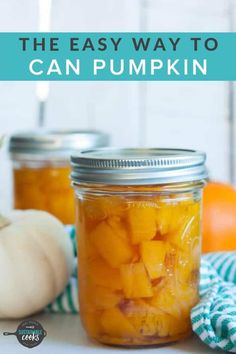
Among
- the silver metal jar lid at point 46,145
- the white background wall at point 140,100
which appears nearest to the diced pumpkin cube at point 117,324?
the silver metal jar lid at point 46,145

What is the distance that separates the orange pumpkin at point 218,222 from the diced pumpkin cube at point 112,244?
22 centimetres

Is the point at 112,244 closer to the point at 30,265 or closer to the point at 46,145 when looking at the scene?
the point at 30,265

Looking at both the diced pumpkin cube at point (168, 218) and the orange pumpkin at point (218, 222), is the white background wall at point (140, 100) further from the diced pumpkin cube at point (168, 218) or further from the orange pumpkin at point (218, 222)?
Result: the diced pumpkin cube at point (168, 218)

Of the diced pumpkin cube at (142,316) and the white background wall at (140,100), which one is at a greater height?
the white background wall at (140,100)

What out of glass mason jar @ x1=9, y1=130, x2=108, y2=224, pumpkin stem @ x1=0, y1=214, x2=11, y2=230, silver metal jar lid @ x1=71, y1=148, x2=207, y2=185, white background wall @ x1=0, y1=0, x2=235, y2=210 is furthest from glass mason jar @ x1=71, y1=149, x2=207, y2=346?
white background wall @ x1=0, y1=0, x2=235, y2=210

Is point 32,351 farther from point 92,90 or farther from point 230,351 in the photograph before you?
point 92,90

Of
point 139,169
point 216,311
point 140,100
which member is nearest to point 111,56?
point 139,169

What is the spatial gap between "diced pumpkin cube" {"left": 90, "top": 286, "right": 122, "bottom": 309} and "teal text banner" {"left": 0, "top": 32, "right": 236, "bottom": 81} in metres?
0.20

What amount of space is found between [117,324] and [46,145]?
0.35 m

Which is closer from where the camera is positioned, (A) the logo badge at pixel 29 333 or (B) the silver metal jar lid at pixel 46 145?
(A) the logo badge at pixel 29 333

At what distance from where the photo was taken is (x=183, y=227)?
62cm

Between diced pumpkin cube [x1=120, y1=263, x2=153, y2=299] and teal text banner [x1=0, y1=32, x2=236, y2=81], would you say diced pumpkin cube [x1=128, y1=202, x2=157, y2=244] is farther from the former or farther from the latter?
teal text banner [x1=0, y1=32, x2=236, y2=81]

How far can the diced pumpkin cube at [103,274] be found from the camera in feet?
1.99
